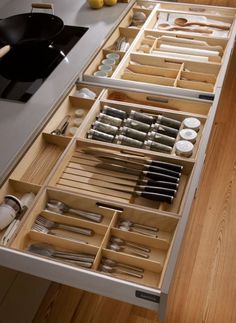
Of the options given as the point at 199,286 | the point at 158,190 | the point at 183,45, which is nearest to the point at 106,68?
the point at 183,45

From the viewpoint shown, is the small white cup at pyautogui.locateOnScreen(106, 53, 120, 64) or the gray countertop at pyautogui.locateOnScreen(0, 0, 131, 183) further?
the small white cup at pyautogui.locateOnScreen(106, 53, 120, 64)

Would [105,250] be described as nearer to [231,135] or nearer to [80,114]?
[80,114]

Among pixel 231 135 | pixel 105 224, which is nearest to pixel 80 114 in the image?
pixel 105 224

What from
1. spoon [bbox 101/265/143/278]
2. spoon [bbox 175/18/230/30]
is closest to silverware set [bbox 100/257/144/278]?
spoon [bbox 101/265/143/278]

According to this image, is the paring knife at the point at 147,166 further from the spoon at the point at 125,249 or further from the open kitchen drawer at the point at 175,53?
the open kitchen drawer at the point at 175,53

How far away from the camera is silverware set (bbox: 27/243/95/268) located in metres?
0.93

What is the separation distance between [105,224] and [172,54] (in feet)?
3.10

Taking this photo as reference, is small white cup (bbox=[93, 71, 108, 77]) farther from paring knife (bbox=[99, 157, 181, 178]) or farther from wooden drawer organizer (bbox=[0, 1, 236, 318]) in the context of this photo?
paring knife (bbox=[99, 157, 181, 178])

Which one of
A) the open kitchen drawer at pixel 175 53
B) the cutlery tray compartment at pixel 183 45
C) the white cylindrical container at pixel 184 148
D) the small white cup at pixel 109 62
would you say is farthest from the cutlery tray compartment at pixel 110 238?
the cutlery tray compartment at pixel 183 45

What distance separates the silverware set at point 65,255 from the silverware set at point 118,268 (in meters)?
0.04

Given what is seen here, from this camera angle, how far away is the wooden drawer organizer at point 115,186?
854 mm

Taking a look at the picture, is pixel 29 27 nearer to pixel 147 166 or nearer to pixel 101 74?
pixel 101 74

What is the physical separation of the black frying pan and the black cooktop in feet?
0.15

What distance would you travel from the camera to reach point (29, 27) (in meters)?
1.58
